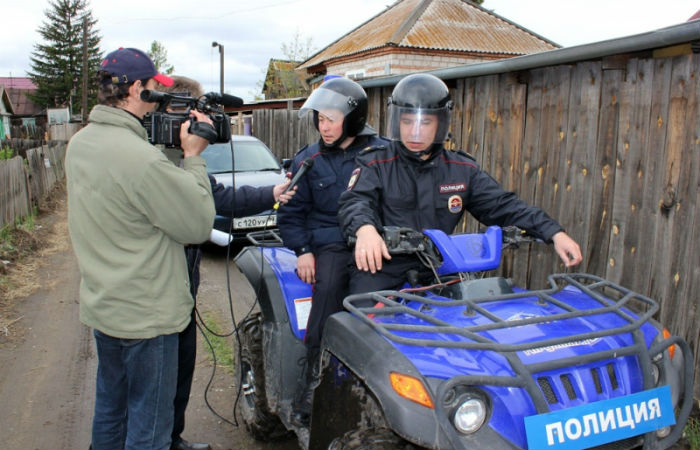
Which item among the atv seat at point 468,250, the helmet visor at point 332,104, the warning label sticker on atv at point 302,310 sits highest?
the helmet visor at point 332,104

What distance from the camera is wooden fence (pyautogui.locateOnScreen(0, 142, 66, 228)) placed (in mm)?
10055

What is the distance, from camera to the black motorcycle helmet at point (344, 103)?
3598 millimetres

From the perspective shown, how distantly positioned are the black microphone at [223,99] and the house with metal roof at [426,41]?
20.3m

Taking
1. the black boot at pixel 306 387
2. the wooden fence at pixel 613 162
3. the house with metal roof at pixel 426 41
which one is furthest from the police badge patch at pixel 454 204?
the house with metal roof at pixel 426 41

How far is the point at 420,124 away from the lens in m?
3.03

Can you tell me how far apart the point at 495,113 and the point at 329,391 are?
11.6 feet

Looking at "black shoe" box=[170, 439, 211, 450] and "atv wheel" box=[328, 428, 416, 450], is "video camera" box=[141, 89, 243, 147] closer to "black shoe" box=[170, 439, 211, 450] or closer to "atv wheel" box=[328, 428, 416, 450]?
"atv wheel" box=[328, 428, 416, 450]

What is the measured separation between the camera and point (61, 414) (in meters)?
4.24

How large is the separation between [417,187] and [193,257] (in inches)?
55.5

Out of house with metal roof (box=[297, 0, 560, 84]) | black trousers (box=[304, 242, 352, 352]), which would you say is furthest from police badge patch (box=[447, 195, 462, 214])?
house with metal roof (box=[297, 0, 560, 84])

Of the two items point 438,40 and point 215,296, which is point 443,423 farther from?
point 438,40

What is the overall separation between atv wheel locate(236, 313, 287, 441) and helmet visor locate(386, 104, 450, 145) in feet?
5.05

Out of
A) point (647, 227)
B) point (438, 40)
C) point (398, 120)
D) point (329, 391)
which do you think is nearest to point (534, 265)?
point (647, 227)

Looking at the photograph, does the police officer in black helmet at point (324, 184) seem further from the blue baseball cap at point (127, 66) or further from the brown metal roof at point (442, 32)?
the brown metal roof at point (442, 32)
